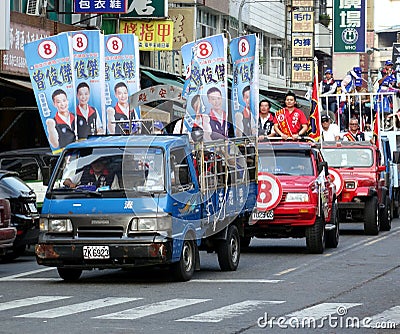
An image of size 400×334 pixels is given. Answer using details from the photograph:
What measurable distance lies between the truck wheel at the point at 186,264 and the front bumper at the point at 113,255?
51 centimetres

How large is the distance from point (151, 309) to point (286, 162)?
8.48 m

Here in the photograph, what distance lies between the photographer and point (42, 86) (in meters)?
23.3

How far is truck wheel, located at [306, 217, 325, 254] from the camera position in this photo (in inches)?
800

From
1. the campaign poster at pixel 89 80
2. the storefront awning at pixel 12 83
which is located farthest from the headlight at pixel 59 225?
the storefront awning at pixel 12 83

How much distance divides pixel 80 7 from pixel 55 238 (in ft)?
52.9

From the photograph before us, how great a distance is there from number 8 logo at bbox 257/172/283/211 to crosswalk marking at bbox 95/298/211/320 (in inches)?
237

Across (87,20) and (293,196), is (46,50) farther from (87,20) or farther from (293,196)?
(87,20)

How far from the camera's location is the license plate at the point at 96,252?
15398 millimetres

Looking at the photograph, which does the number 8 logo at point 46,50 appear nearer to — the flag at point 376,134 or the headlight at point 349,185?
the headlight at point 349,185

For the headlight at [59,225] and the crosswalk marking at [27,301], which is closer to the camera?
the crosswalk marking at [27,301]

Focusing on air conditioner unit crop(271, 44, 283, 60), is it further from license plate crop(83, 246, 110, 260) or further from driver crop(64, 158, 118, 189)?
license plate crop(83, 246, 110, 260)

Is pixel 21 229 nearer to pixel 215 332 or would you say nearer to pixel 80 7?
pixel 215 332

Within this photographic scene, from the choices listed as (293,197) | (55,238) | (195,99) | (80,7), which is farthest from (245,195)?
(80,7)

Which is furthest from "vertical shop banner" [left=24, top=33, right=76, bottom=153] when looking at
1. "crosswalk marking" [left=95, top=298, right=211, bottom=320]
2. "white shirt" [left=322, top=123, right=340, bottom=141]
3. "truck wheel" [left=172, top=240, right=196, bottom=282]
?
"crosswalk marking" [left=95, top=298, right=211, bottom=320]
